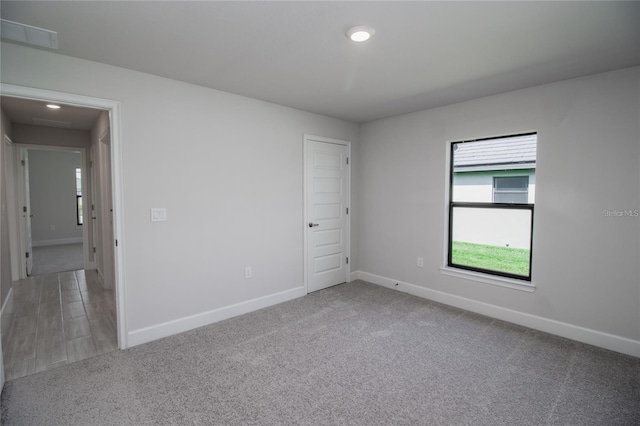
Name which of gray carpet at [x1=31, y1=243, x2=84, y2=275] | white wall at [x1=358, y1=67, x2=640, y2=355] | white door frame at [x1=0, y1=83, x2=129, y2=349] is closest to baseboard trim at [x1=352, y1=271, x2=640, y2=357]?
white wall at [x1=358, y1=67, x2=640, y2=355]

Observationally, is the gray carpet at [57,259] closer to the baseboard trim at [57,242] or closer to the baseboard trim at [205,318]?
the baseboard trim at [57,242]

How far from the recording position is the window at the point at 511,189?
3.35 m

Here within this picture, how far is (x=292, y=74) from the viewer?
9.37 feet

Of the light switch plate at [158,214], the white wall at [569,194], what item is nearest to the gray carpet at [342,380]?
the white wall at [569,194]

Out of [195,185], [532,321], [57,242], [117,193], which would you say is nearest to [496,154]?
[532,321]

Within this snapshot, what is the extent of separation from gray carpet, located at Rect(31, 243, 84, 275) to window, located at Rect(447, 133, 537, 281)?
6411 mm

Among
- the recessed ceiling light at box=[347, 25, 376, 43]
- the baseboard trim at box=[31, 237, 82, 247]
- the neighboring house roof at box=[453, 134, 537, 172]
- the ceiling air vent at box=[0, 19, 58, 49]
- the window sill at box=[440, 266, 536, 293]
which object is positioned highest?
the recessed ceiling light at box=[347, 25, 376, 43]

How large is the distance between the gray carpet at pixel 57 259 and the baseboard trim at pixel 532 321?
576cm

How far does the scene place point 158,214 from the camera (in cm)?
296

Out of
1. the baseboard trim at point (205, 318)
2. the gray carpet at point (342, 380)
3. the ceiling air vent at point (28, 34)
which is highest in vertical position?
the ceiling air vent at point (28, 34)

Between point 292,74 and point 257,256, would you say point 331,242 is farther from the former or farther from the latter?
point 292,74

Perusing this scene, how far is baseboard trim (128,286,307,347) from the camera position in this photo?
2.88 m

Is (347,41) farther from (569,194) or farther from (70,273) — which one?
(70,273)

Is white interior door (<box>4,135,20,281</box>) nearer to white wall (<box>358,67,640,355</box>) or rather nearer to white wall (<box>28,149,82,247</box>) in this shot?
white wall (<box>28,149,82,247</box>)
